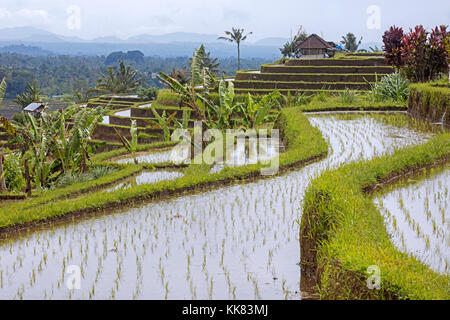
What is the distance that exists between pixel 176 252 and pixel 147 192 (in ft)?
6.94

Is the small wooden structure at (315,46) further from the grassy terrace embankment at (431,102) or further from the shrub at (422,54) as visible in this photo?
the grassy terrace embankment at (431,102)

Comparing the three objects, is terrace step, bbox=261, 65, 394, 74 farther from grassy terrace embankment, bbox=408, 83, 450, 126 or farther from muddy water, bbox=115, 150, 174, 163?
muddy water, bbox=115, 150, 174, 163

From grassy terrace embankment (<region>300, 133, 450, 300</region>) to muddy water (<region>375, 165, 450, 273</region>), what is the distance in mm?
236

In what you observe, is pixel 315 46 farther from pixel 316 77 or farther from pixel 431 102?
pixel 431 102

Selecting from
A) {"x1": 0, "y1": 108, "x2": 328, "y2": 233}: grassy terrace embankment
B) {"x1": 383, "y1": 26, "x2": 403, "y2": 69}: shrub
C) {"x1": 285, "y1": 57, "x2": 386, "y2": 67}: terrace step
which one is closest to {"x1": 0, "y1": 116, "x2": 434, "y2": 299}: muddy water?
{"x1": 0, "y1": 108, "x2": 328, "y2": 233}: grassy terrace embankment

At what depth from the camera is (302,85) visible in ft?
74.8

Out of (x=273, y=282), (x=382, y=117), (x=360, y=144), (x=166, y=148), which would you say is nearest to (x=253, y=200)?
(x=273, y=282)

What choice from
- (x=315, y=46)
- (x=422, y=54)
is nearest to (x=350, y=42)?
(x=315, y=46)

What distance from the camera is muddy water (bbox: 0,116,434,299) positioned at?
4.05 meters

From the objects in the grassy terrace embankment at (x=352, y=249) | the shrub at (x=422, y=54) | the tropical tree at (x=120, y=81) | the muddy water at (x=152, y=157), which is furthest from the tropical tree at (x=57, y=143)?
the tropical tree at (x=120, y=81)

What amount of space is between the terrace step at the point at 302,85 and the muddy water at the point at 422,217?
1584 centimetres

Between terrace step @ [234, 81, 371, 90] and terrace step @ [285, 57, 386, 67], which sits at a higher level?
terrace step @ [285, 57, 386, 67]

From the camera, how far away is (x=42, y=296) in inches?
157
